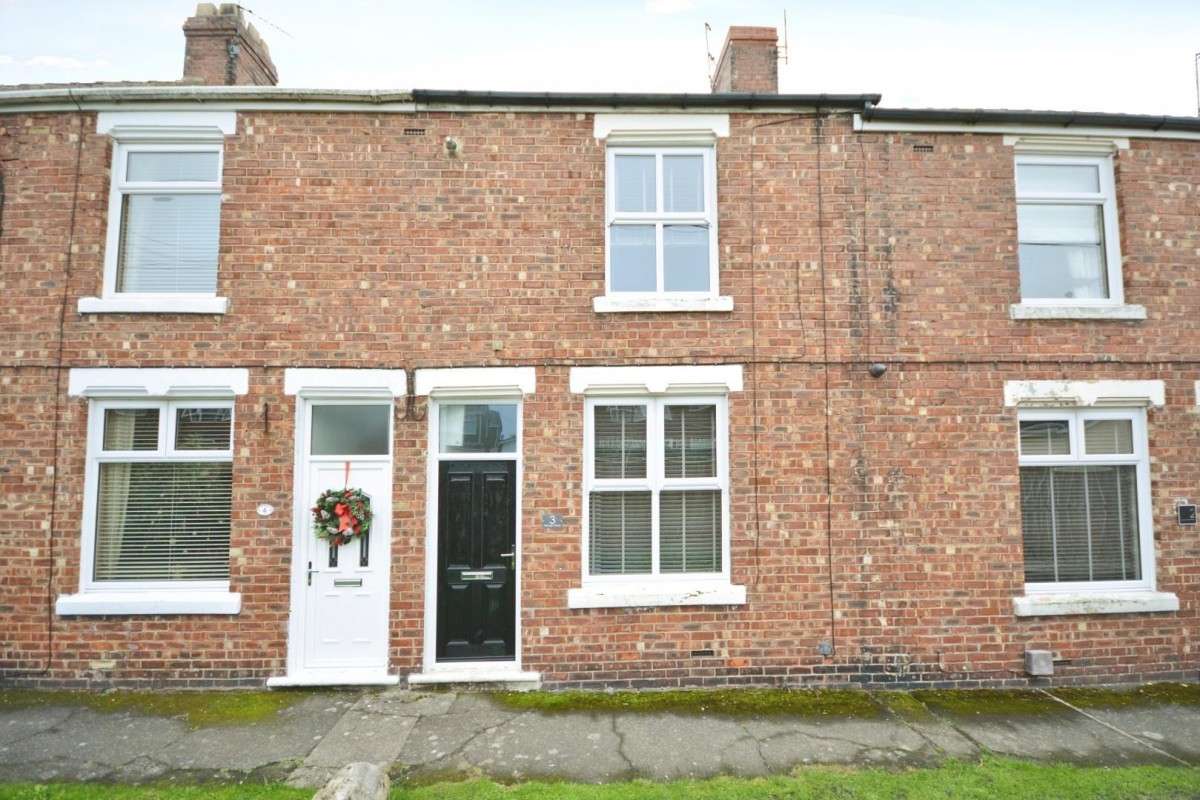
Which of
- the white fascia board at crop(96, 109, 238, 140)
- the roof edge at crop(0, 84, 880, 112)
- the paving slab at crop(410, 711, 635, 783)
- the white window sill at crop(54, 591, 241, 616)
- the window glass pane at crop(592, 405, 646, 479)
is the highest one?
the roof edge at crop(0, 84, 880, 112)

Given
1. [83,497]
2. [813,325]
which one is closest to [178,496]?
[83,497]

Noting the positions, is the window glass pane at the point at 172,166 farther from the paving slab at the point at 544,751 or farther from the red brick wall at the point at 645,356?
Result: the paving slab at the point at 544,751

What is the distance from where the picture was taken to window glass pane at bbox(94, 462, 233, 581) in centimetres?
657

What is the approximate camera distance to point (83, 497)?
6453 millimetres

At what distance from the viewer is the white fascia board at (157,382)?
21.2 feet

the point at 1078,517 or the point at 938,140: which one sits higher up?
the point at 938,140

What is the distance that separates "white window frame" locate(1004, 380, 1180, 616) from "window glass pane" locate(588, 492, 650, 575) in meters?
3.98

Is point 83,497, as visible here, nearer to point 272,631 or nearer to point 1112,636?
point 272,631

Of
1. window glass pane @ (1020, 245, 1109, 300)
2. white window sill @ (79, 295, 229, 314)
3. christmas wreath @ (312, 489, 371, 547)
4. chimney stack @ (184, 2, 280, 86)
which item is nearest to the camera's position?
christmas wreath @ (312, 489, 371, 547)

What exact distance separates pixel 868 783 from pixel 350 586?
16.2ft

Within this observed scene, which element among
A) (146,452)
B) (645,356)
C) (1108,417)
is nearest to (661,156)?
(645,356)

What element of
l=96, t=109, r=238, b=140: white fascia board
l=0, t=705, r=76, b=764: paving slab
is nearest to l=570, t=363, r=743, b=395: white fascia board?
l=96, t=109, r=238, b=140: white fascia board

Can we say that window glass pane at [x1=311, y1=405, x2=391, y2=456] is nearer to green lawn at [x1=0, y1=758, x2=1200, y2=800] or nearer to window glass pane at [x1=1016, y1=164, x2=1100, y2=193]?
green lawn at [x1=0, y1=758, x2=1200, y2=800]

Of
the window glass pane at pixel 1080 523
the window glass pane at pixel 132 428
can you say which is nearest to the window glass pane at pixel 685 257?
the window glass pane at pixel 1080 523
